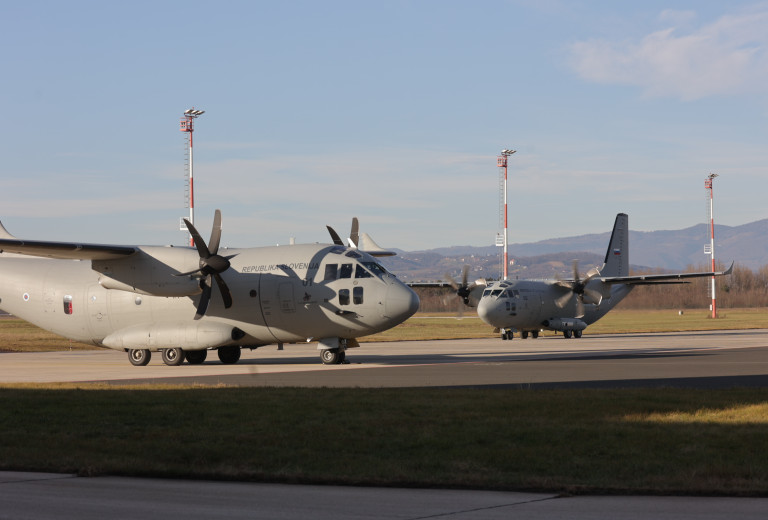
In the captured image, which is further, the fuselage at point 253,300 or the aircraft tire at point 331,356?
the aircraft tire at point 331,356

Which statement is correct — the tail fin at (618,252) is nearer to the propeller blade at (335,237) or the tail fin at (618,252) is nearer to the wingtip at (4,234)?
the propeller blade at (335,237)

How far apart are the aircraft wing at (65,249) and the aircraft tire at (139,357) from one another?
12.0 ft

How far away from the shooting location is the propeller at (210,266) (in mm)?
28672

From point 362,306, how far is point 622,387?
409 inches

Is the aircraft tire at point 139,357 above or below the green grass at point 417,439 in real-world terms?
below

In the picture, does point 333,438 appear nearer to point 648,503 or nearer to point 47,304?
point 648,503

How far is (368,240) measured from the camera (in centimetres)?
4191

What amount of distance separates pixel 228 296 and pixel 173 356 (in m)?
3.59

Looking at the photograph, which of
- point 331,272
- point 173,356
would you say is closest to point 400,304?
point 331,272

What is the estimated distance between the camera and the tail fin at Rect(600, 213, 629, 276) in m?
64.1

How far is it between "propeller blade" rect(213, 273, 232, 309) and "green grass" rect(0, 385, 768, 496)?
1084 centimetres

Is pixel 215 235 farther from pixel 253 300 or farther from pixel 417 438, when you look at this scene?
pixel 417 438

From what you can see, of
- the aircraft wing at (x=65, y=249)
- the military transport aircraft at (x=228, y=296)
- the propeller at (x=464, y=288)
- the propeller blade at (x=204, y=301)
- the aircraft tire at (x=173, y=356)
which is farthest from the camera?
the propeller at (x=464, y=288)

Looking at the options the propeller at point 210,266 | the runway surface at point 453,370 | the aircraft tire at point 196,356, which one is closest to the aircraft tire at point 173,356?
the runway surface at point 453,370
